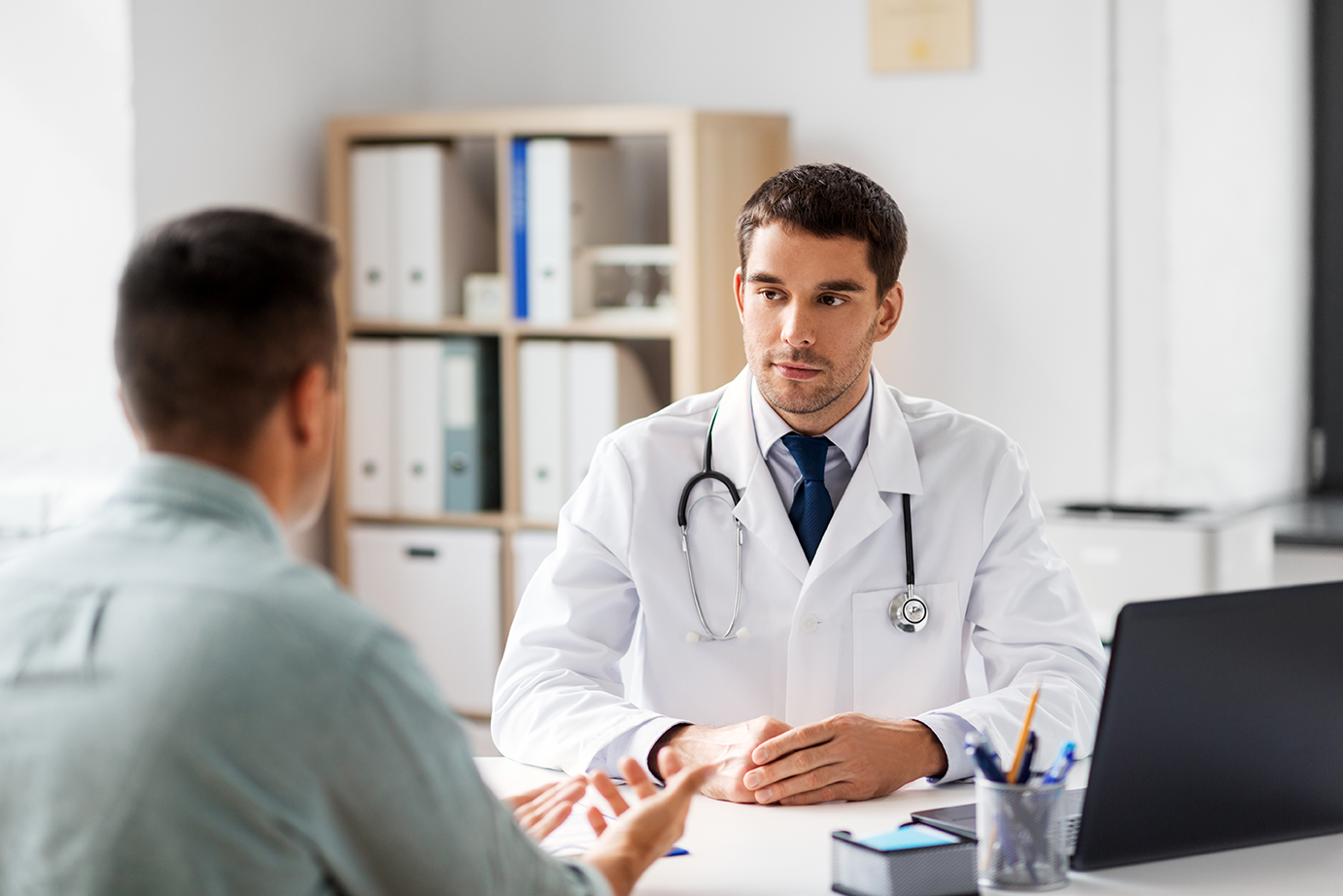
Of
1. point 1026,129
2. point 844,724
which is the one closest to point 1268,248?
point 1026,129

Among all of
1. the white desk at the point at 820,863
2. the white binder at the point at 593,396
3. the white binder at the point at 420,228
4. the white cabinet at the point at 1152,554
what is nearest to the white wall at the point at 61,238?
the white binder at the point at 420,228

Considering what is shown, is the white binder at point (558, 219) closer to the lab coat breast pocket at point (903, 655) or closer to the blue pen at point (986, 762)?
the lab coat breast pocket at point (903, 655)

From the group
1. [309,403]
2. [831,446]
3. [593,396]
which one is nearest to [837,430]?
[831,446]

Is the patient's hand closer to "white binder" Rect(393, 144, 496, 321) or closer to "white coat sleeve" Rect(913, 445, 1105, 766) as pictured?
"white coat sleeve" Rect(913, 445, 1105, 766)

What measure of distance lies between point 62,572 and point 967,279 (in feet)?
9.33

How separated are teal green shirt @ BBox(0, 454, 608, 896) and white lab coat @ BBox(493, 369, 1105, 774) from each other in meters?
0.79

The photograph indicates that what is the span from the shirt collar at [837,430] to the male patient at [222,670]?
91cm

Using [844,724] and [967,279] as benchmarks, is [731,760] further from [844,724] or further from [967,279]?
[967,279]

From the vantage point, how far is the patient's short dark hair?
878 mm

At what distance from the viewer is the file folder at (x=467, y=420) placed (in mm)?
3516

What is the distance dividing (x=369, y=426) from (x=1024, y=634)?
2294 millimetres

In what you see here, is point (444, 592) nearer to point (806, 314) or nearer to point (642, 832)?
point (806, 314)

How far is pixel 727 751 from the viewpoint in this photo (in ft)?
4.66

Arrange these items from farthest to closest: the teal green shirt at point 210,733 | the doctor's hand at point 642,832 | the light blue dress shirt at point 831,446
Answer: the light blue dress shirt at point 831,446 < the doctor's hand at point 642,832 < the teal green shirt at point 210,733
